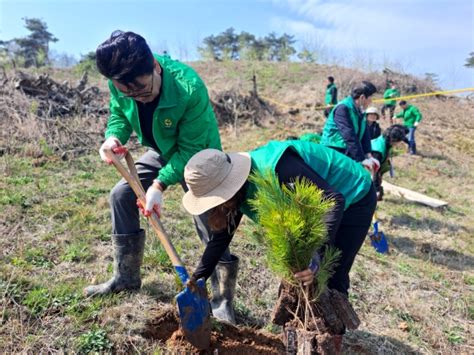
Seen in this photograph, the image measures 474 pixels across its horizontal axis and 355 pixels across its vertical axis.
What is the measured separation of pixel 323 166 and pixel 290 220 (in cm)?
66

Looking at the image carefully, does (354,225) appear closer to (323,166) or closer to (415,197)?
(323,166)

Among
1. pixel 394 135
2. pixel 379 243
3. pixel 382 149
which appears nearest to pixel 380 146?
pixel 382 149

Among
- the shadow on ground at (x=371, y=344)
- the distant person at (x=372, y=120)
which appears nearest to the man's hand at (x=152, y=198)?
the shadow on ground at (x=371, y=344)

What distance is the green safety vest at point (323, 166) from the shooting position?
1.94 m

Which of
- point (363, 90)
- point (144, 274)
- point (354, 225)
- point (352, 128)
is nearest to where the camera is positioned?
point (354, 225)

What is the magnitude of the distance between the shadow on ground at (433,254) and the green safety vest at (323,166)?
10.7 ft

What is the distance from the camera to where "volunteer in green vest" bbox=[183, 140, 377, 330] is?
5.88ft

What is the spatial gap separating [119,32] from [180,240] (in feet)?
7.53

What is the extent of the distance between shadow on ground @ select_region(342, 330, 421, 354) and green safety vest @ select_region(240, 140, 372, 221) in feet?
3.78

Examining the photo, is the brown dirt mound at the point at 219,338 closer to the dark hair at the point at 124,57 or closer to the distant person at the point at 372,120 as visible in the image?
the dark hair at the point at 124,57

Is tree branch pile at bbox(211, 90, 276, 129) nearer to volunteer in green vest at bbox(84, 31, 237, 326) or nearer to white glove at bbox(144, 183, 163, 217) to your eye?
volunteer in green vest at bbox(84, 31, 237, 326)

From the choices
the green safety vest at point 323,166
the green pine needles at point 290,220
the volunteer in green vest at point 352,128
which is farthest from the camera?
the volunteer in green vest at point 352,128

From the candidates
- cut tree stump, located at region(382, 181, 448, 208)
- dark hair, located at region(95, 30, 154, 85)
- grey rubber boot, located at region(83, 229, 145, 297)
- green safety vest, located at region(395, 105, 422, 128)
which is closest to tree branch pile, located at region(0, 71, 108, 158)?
grey rubber boot, located at region(83, 229, 145, 297)

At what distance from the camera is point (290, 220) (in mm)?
1600
